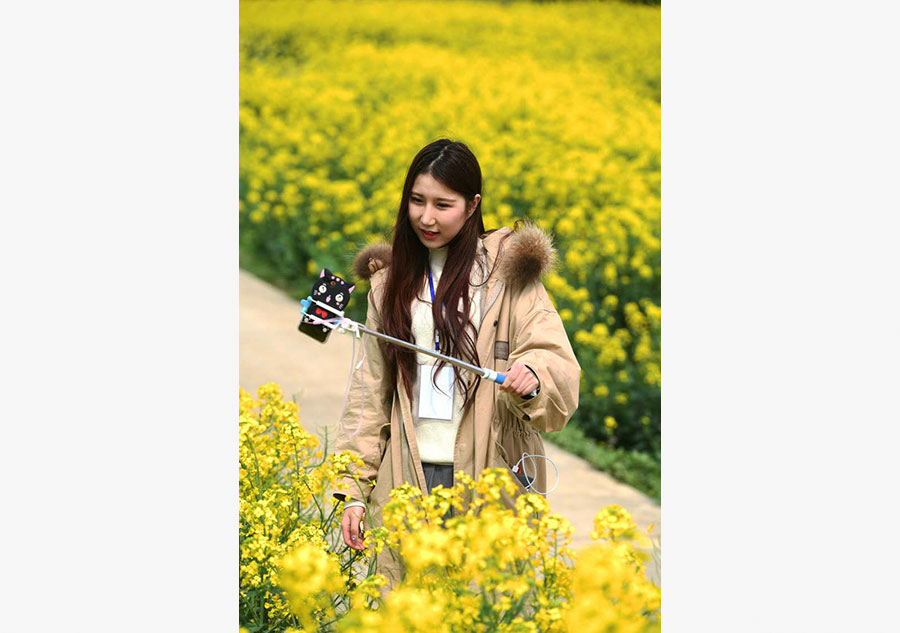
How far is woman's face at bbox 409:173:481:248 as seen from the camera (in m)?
2.39

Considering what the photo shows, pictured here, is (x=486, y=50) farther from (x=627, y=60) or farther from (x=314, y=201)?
(x=314, y=201)

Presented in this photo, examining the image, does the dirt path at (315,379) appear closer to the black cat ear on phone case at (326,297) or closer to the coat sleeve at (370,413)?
the coat sleeve at (370,413)

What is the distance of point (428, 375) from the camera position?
8.13ft

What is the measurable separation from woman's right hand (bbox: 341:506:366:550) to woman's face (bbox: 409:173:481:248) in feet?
2.11

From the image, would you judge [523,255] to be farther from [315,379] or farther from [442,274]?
[315,379]

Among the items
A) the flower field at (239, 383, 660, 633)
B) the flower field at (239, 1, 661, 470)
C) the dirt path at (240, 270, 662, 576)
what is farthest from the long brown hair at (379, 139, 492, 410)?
the flower field at (239, 1, 661, 470)

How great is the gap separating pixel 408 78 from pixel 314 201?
2.31 meters

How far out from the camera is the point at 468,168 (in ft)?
7.95

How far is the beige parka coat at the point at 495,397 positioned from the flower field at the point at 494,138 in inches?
101

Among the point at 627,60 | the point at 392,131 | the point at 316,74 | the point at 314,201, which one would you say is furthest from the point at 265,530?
the point at 316,74

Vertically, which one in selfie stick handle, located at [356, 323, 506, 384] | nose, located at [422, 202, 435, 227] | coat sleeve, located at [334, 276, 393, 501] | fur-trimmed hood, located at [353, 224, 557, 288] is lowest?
coat sleeve, located at [334, 276, 393, 501]

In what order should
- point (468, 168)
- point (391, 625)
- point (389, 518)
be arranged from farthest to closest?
point (468, 168) < point (389, 518) < point (391, 625)

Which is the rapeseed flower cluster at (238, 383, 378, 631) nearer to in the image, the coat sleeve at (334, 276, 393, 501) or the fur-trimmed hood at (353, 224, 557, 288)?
the coat sleeve at (334, 276, 393, 501)

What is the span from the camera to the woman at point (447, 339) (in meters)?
2.40
